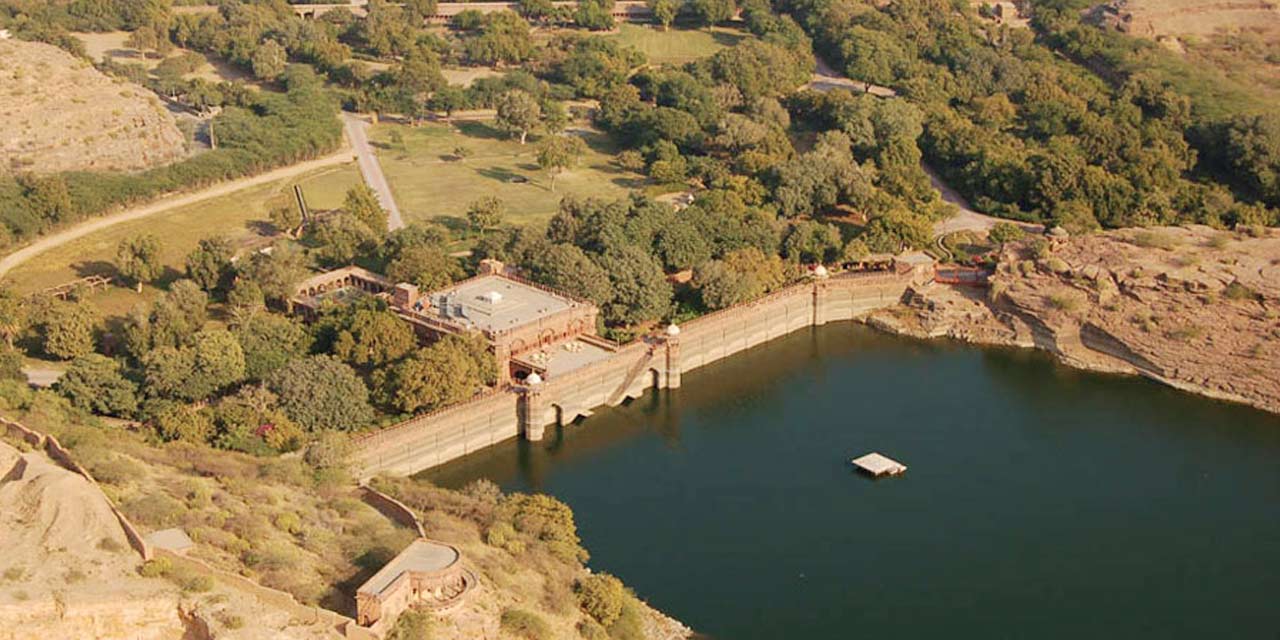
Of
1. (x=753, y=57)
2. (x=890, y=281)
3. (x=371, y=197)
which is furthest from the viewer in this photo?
(x=753, y=57)

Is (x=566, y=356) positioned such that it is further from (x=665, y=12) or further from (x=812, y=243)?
(x=665, y=12)

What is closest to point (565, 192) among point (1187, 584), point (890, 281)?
point (890, 281)

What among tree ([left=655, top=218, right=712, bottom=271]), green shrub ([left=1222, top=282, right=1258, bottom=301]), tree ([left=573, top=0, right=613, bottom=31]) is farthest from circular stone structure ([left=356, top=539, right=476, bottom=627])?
tree ([left=573, top=0, right=613, bottom=31])

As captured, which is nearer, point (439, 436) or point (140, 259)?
point (439, 436)

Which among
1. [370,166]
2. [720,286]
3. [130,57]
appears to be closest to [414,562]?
[720,286]

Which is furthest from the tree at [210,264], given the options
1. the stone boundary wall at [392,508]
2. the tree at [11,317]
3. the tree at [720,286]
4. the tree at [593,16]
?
the tree at [593,16]

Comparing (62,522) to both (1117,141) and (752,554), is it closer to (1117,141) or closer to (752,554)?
(752,554)

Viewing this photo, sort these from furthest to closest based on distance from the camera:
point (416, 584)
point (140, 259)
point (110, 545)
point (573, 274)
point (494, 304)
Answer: point (140, 259), point (573, 274), point (494, 304), point (416, 584), point (110, 545)
